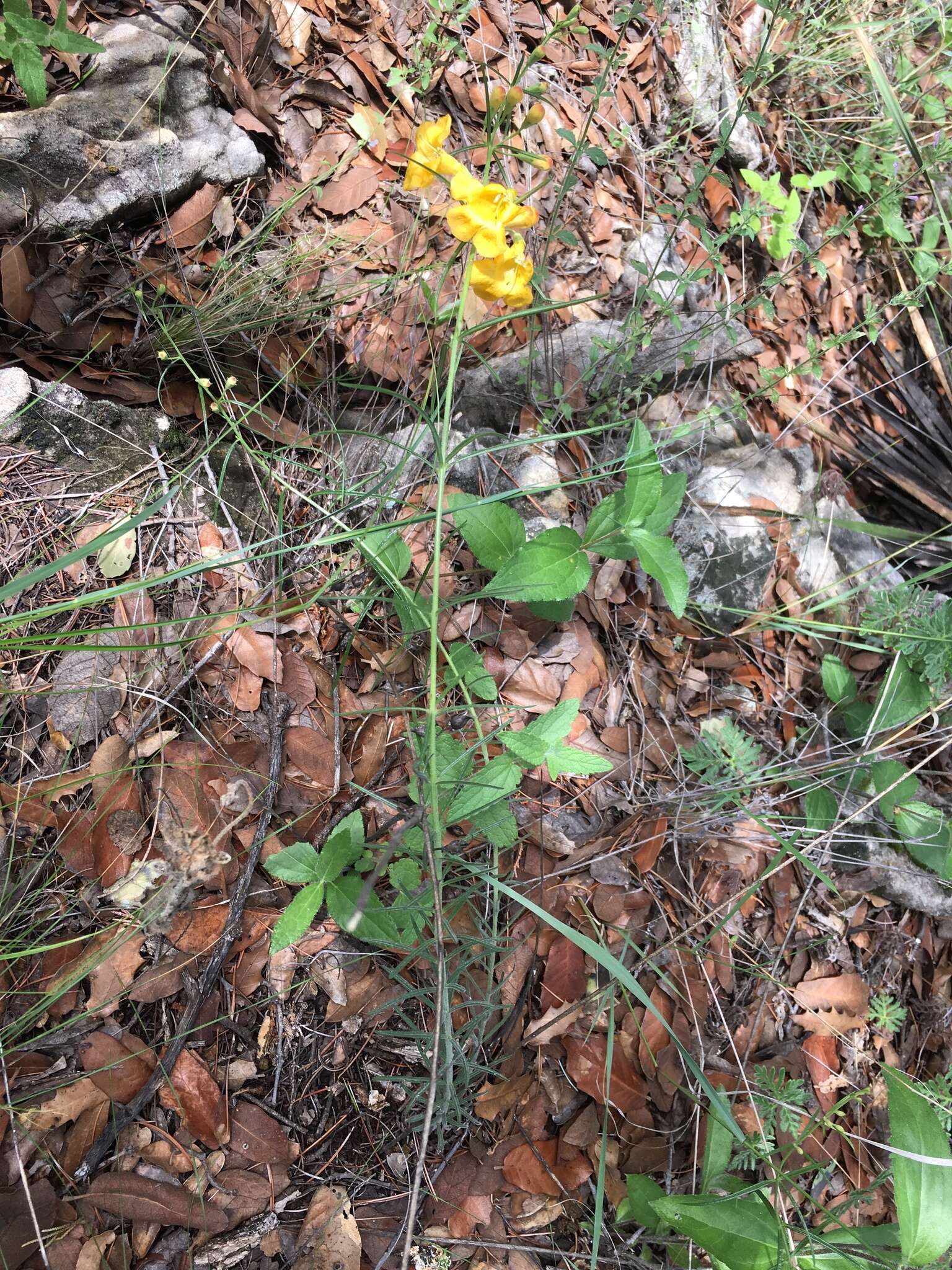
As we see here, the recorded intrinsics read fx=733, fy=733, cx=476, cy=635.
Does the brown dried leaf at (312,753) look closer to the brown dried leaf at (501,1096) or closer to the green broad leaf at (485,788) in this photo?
the green broad leaf at (485,788)

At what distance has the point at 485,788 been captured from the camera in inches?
53.4

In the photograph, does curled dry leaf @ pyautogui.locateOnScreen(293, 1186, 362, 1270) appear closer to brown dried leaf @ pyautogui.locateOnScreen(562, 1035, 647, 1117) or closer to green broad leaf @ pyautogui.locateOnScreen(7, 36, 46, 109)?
brown dried leaf @ pyautogui.locateOnScreen(562, 1035, 647, 1117)

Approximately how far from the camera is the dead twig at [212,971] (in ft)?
4.18

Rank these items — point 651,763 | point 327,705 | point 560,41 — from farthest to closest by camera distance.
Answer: point 560,41
point 651,763
point 327,705

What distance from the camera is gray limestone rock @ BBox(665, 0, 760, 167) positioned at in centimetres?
257

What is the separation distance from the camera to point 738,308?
1827 millimetres

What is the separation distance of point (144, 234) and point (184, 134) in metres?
0.28

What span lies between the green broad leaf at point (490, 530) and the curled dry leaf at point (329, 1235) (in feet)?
4.22

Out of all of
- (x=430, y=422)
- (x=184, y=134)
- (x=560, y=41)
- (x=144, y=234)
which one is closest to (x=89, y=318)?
(x=144, y=234)

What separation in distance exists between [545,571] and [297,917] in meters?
0.85

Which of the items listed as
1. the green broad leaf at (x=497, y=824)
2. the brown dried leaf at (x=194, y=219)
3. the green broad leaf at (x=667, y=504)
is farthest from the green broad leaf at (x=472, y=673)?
the brown dried leaf at (x=194, y=219)

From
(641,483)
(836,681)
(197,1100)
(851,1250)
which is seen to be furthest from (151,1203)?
(836,681)

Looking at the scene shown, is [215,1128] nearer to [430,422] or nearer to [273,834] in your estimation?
[273,834]

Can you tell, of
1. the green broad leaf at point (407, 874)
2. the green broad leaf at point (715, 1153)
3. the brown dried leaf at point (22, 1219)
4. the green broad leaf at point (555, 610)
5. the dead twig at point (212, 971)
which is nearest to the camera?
the brown dried leaf at point (22, 1219)
